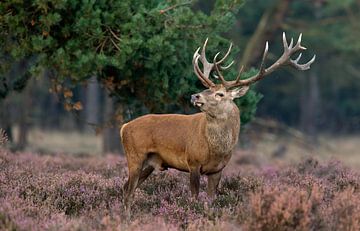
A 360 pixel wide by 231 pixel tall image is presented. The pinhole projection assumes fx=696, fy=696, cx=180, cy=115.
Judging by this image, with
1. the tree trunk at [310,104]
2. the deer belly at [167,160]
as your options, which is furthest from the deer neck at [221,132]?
the tree trunk at [310,104]

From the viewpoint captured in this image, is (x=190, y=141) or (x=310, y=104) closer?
(x=190, y=141)

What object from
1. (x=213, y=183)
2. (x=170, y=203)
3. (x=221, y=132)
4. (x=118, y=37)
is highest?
(x=118, y=37)

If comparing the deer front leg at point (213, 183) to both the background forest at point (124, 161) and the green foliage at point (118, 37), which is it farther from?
the green foliage at point (118, 37)

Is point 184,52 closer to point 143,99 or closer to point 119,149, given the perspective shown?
point 143,99

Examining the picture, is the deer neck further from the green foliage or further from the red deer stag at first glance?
the green foliage

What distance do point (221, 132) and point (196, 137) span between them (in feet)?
1.09

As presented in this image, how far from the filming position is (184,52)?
12047mm

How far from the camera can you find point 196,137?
8852 mm

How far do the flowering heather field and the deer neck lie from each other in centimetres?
59

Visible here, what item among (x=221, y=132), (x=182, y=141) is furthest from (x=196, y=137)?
(x=221, y=132)

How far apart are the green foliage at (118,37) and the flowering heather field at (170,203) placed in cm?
177

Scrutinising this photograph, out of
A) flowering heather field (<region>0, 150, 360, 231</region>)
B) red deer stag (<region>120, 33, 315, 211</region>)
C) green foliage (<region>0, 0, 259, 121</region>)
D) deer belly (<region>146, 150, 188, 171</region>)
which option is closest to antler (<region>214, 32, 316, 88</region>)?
red deer stag (<region>120, 33, 315, 211</region>)

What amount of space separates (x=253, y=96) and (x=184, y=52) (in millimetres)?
1768

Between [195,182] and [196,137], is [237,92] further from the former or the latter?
[195,182]
